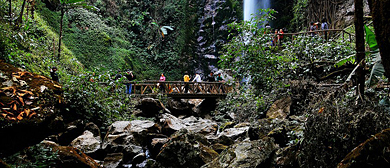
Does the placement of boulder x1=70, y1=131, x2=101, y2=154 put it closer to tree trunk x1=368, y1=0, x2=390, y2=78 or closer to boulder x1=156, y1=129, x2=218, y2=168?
boulder x1=156, y1=129, x2=218, y2=168

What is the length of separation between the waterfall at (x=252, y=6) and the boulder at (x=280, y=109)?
546 inches

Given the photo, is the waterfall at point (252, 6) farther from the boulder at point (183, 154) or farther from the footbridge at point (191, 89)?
the boulder at point (183, 154)

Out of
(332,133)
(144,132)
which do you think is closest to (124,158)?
(144,132)

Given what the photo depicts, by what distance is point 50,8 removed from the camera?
15148mm

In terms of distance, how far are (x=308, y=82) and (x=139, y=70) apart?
15.5m

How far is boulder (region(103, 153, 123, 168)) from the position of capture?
5345 millimetres

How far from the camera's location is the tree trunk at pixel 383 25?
1348 millimetres

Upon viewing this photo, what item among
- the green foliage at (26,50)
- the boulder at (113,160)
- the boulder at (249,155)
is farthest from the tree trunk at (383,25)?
the green foliage at (26,50)

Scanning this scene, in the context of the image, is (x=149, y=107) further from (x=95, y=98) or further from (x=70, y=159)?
(x=70, y=159)

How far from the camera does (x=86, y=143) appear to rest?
5664mm

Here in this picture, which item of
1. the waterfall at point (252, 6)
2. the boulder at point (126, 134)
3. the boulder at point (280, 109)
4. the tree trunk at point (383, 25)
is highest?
A: the waterfall at point (252, 6)

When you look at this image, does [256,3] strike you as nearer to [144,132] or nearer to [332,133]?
[144,132]

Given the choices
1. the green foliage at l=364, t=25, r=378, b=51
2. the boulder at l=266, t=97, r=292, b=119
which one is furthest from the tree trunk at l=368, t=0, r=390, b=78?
the boulder at l=266, t=97, r=292, b=119

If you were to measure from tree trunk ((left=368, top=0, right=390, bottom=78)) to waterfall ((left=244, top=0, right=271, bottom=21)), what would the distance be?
60.5 feet
